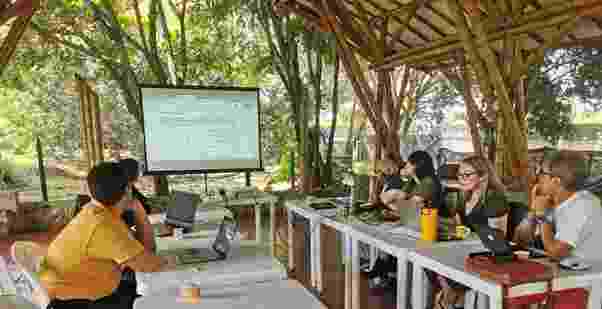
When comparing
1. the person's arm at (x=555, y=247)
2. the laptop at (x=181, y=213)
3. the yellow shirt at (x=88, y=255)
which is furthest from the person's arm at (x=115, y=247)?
the person's arm at (x=555, y=247)

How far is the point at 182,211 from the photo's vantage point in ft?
8.21

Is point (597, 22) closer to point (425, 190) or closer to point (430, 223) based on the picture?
point (425, 190)

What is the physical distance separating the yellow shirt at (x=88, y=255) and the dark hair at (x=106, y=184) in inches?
1.8

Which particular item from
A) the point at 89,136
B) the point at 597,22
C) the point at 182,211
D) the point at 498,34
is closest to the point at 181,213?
the point at 182,211

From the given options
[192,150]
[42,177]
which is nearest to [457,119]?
[192,150]

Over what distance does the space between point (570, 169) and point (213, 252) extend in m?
1.74

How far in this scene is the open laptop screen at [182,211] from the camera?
2473 millimetres

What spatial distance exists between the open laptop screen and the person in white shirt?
1.95 meters

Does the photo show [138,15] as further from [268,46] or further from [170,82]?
[268,46]

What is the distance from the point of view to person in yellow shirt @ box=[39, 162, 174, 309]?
1627 millimetres

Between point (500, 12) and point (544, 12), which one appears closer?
point (544, 12)

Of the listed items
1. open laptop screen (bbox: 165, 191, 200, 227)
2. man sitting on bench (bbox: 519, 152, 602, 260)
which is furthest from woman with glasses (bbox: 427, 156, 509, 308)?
open laptop screen (bbox: 165, 191, 200, 227)

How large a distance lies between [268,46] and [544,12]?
3750 mm

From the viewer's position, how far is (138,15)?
16.4ft
